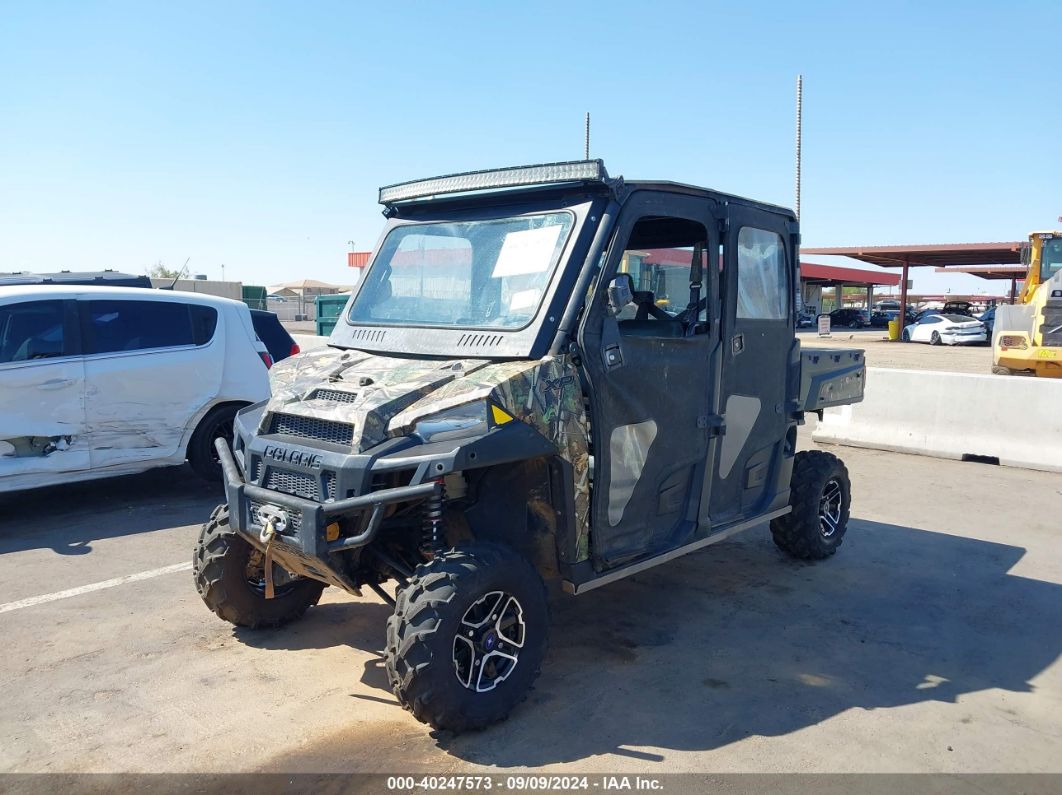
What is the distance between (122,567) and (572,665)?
131 inches

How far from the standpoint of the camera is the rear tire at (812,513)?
602cm

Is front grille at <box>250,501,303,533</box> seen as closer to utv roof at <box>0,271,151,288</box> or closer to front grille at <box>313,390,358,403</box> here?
front grille at <box>313,390,358,403</box>

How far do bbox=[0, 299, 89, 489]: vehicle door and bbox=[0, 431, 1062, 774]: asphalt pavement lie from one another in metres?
0.55

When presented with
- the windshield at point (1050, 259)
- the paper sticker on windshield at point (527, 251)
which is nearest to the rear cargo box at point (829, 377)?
the paper sticker on windshield at point (527, 251)

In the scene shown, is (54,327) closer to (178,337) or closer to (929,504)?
(178,337)

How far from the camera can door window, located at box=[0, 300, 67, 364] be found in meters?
6.73

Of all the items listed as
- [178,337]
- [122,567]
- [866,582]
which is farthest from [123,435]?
[866,582]

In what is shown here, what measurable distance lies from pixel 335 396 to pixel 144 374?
4.16 metres

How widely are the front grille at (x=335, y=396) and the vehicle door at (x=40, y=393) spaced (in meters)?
3.98

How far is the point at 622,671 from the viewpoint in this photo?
431 centimetres

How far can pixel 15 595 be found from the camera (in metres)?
5.32

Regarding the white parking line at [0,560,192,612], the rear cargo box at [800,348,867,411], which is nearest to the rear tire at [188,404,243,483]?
the white parking line at [0,560,192,612]

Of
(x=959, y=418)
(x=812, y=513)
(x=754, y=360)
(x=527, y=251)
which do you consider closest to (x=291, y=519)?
(x=527, y=251)

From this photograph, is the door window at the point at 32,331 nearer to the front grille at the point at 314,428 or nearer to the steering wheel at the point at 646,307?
the front grille at the point at 314,428
